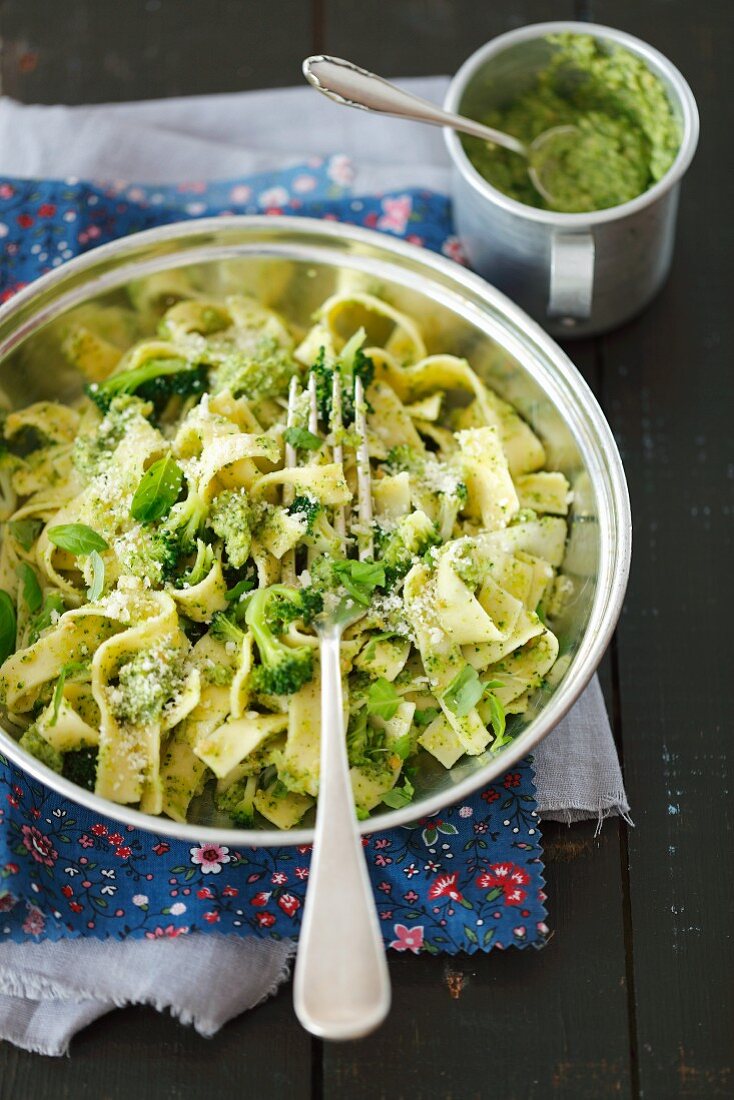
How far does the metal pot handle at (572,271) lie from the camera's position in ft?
11.2

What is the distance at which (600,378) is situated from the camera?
3854 millimetres

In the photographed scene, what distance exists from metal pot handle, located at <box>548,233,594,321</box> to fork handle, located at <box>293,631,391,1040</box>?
1.71m

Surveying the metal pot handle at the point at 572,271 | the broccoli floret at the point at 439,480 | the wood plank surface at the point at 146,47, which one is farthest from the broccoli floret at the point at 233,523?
the wood plank surface at the point at 146,47

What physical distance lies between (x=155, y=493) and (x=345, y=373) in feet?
2.24

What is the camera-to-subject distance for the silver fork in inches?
90.4

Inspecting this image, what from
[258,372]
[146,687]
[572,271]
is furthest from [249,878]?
[572,271]

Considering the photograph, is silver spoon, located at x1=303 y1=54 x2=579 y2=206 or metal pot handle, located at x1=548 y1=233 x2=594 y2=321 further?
metal pot handle, located at x1=548 y1=233 x2=594 y2=321

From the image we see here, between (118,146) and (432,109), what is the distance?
4.18ft

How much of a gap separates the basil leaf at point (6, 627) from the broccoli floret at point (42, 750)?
0.27m

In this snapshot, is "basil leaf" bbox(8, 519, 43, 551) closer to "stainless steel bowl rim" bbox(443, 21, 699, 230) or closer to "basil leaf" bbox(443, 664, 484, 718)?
"basil leaf" bbox(443, 664, 484, 718)

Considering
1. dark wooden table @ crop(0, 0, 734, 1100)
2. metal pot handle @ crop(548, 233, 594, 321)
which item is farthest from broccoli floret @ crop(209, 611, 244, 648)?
metal pot handle @ crop(548, 233, 594, 321)

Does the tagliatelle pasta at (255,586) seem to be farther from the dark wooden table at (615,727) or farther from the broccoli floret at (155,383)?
the dark wooden table at (615,727)

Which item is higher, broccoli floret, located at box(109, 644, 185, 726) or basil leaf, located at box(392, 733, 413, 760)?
broccoli floret, located at box(109, 644, 185, 726)

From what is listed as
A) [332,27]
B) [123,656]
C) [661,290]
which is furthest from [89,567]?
[332,27]
